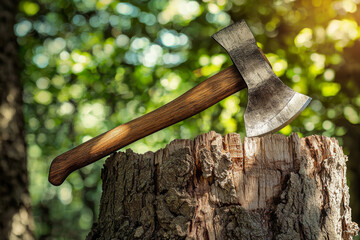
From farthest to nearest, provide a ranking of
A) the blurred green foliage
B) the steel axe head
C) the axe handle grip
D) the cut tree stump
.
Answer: the blurred green foliage, the axe handle grip, the steel axe head, the cut tree stump

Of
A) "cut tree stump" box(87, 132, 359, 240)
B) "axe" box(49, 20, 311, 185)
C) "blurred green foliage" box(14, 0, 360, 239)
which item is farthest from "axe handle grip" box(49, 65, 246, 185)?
"blurred green foliage" box(14, 0, 360, 239)

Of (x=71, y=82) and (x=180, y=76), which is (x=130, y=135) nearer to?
(x=180, y=76)

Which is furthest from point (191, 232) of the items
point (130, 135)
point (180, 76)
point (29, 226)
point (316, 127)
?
point (316, 127)

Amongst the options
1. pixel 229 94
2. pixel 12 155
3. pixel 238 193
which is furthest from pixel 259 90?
pixel 12 155

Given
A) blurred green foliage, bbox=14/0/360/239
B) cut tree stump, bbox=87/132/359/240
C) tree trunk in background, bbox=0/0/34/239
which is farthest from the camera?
blurred green foliage, bbox=14/0/360/239

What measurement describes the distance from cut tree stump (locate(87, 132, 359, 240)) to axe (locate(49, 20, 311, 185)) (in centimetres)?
15

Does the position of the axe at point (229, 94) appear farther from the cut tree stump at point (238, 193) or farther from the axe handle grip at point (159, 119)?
the cut tree stump at point (238, 193)

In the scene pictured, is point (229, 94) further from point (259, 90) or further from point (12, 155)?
point (12, 155)

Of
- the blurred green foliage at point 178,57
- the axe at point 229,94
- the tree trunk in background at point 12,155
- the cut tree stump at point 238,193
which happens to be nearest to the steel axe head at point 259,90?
the axe at point 229,94

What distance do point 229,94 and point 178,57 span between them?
3.19 meters

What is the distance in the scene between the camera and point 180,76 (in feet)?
16.1

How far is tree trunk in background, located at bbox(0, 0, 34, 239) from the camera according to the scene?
3.60 m

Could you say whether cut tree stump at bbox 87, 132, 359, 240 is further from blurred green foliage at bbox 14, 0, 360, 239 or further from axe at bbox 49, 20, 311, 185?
blurred green foliage at bbox 14, 0, 360, 239

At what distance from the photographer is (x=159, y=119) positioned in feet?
7.04
